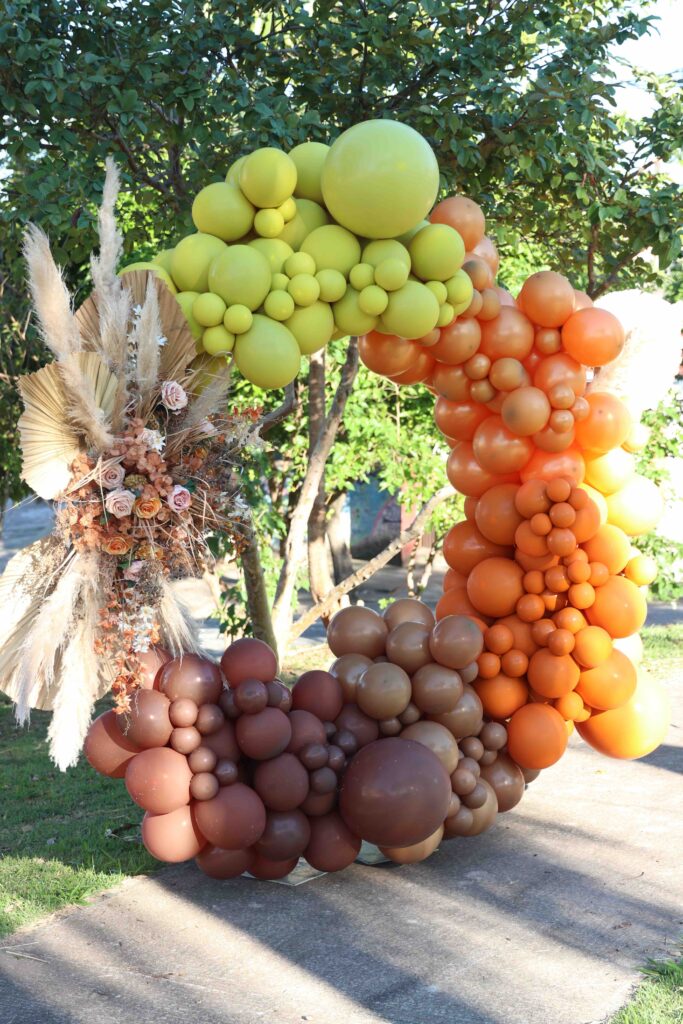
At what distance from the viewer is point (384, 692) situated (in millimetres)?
3701

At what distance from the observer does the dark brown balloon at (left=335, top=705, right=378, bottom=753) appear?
3.75 m

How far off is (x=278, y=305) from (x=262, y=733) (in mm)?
1429

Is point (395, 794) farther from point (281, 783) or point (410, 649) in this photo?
point (410, 649)

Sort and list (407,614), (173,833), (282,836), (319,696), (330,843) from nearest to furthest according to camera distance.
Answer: (173,833) → (282,836) → (330,843) → (319,696) → (407,614)

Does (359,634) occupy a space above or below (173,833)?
above

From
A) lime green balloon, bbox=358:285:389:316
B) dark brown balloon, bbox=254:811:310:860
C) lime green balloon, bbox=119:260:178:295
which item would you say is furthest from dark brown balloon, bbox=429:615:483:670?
lime green balloon, bbox=119:260:178:295

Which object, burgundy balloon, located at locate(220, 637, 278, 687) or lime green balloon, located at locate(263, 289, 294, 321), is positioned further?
burgundy balloon, located at locate(220, 637, 278, 687)

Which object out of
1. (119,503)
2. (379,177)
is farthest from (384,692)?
(379,177)

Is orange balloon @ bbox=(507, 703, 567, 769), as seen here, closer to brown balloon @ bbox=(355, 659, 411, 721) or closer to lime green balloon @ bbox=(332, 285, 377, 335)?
brown balloon @ bbox=(355, 659, 411, 721)

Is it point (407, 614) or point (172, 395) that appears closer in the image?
point (172, 395)

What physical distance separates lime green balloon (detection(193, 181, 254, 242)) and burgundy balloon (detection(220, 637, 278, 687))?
1.38 m

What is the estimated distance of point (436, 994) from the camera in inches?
117

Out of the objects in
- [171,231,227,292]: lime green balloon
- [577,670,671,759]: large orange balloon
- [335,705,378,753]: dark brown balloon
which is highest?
[171,231,227,292]: lime green balloon

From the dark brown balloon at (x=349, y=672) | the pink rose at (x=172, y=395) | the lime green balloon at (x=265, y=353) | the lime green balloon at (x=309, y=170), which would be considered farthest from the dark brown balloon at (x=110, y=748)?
the lime green balloon at (x=309, y=170)
